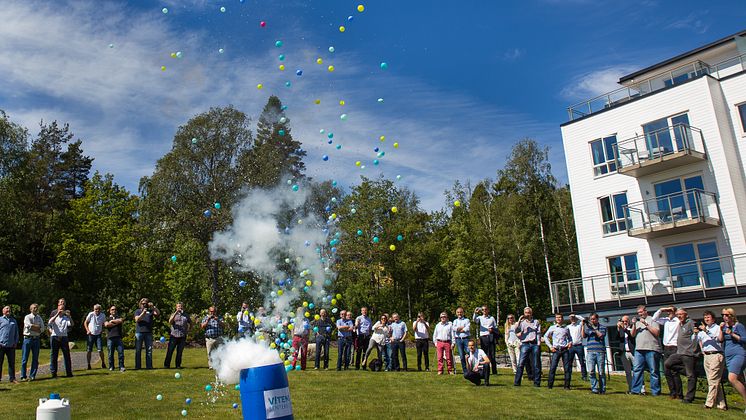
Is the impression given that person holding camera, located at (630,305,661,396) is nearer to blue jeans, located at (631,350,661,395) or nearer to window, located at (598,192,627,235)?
blue jeans, located at (631,350,661,395)

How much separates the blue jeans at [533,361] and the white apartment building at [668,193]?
10.6m

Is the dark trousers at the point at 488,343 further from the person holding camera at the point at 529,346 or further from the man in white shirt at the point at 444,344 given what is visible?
the person holding camera at the point at 529,346

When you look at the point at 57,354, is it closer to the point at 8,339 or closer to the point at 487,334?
the point at 8,339

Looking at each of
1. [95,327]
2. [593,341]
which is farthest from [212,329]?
[593,341]

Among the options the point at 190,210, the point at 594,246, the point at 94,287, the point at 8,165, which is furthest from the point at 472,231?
the point at 8,165

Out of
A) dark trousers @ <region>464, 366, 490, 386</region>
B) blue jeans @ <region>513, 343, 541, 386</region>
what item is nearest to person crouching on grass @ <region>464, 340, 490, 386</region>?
dark trousers @ <region>464, 366, 490, 386</region>

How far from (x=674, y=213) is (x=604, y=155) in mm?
4997

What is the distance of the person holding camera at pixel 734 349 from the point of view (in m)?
12.3

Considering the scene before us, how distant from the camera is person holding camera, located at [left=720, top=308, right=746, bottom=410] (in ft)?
40.4

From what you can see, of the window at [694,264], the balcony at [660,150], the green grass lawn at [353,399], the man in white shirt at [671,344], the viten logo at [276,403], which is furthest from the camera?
the balcony at [660,150]

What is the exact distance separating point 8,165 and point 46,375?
3038 centimetres

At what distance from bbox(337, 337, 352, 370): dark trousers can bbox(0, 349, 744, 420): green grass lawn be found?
1.34 metres

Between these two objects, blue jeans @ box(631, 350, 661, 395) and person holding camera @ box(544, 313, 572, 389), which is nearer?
blue jeans @ box(631, 350, 661, 395)

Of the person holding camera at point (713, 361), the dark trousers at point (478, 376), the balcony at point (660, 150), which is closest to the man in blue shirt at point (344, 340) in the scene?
the dark trousers at point (478, 376)
